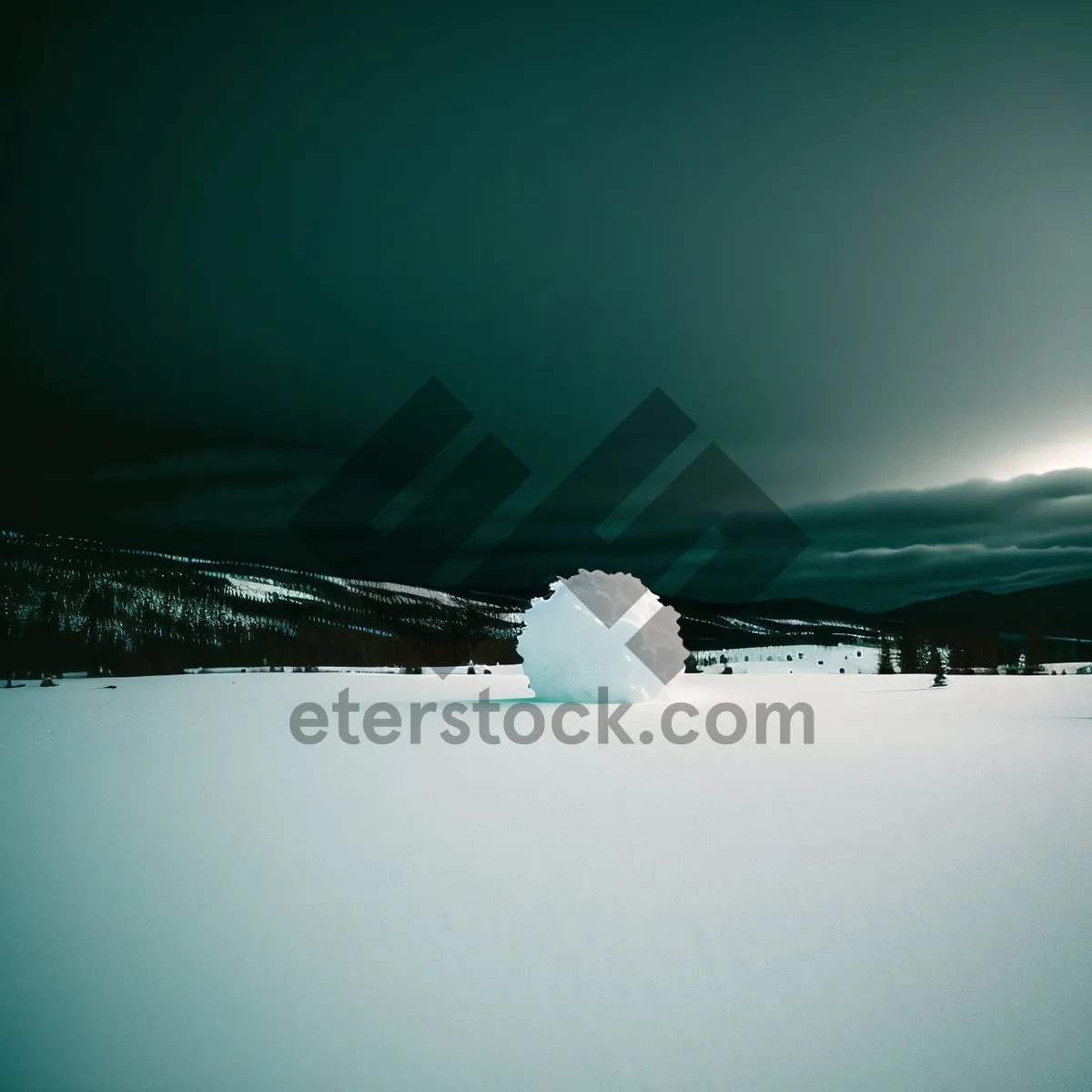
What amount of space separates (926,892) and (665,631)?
39.8 ft

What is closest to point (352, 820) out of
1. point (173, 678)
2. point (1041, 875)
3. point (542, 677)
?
point (1041, 875)

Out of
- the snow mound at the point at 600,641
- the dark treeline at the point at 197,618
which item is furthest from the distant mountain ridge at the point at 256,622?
the snow mound at the point at 600,641

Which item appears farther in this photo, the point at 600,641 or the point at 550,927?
the point at 600,641

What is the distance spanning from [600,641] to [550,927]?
11951mm

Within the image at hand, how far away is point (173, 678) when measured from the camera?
24.0 meters

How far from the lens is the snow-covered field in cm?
317

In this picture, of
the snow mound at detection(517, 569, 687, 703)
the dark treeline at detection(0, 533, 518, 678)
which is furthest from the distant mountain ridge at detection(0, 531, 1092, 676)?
the snow mound at detection(517, 569, 687, 703)

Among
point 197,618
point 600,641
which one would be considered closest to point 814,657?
point 600,641

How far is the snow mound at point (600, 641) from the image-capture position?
16328 mm

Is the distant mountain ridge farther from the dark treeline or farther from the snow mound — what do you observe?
the snow mound

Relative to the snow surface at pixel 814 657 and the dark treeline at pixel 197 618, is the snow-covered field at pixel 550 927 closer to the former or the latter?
the dark treeline at pixel 197 618

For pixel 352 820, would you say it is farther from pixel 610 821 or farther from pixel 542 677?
pixel 542 677

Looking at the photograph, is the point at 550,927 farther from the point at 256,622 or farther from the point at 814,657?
the point at 256,622

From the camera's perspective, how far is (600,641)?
53.2 ft
